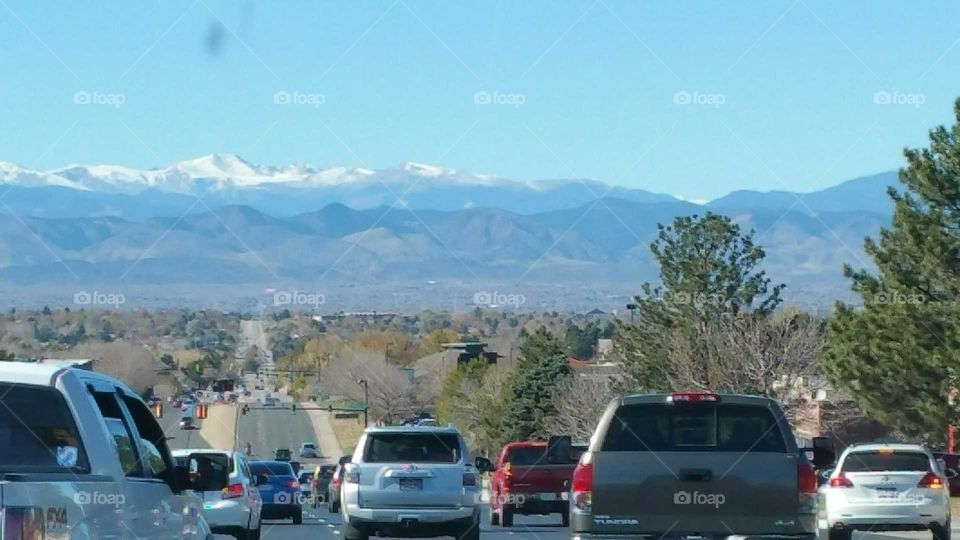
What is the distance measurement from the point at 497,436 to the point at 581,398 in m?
16.4

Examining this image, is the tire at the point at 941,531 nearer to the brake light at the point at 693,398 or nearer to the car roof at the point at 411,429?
the car roof at the point at 411,429

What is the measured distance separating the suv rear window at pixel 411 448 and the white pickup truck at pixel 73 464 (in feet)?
44.2

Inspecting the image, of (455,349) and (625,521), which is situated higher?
(455,349)

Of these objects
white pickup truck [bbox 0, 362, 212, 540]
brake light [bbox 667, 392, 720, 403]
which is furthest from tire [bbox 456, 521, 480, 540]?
white pickup truck [bbox 0, 362, 212, 540]

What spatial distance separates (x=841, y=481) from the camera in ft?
86.8

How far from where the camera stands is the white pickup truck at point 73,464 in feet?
26.5

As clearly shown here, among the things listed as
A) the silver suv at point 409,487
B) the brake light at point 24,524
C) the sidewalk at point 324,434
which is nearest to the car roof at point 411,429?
the silver suv at point 409,487

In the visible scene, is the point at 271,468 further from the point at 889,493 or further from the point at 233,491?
the point at 889,493

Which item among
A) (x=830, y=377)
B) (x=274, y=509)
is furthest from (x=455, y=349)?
(x=274, y=509)

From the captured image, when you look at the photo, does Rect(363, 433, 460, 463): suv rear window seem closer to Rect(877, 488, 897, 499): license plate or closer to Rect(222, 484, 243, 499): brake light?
Rect(222, 484, 243, 499): brake light

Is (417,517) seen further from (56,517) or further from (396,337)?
(396,337)

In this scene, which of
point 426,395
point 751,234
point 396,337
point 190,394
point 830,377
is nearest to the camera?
point 830,377

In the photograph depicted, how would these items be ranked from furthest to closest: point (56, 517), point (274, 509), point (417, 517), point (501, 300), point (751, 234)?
point (751, 234) < point (501, 300) < point (274, 509) < point (417, 517) < point (56, 517)

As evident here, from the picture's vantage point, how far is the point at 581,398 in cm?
8750
